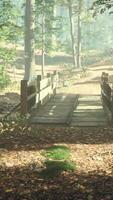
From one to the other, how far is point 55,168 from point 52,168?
7 centimetres

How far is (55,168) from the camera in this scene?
844 cm

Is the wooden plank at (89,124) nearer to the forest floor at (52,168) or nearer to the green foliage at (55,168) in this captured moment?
the forest floor at (52,168)

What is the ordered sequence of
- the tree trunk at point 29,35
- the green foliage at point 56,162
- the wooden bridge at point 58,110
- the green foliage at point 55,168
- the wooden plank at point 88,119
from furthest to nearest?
the tree trunk at point 29,35 < the wooden plank at point 88,119 < the wooden bridge at point 58,110 < the green foliage at point 56,162 < the green foliage at point 55,168

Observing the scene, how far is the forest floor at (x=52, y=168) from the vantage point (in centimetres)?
712

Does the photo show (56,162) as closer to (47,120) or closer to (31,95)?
(47,120)

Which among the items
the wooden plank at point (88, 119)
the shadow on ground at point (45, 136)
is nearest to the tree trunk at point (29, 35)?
the wooden plank at point (88, 119)

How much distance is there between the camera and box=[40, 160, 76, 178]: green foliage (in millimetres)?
8125

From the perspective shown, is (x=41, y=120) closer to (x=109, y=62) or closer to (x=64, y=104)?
(x=64, y=104)

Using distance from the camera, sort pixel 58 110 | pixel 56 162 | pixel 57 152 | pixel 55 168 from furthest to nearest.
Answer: pixel 58 110, pixel 57 152, pixel 56 162, pixel 55 168

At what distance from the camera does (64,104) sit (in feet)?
64.7

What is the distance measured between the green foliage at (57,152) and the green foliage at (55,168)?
37cm

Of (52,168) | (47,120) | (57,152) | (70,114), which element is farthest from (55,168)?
(70,114)

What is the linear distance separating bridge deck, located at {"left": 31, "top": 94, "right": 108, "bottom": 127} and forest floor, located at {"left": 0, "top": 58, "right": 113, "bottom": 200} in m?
0.99

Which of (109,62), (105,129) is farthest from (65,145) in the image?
(109,62)
